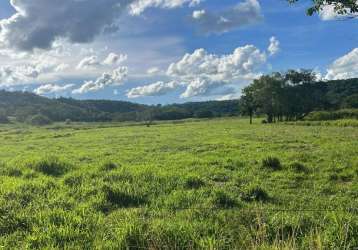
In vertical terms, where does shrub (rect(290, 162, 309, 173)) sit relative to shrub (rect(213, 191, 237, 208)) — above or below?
below

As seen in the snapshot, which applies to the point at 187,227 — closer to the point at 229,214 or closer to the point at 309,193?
the point at 229,214

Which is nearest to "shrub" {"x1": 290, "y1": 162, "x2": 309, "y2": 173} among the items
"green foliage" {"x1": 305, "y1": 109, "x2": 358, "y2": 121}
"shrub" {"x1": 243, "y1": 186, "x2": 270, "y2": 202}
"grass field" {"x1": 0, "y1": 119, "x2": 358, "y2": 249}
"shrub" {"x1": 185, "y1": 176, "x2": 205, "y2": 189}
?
"grass field" {"x1": 0, "y1": 119, "x2": 358, "y2": 249}

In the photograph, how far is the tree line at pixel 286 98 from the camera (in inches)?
4188

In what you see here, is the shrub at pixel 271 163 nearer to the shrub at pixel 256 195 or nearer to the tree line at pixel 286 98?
the shrub at pixel 256 195

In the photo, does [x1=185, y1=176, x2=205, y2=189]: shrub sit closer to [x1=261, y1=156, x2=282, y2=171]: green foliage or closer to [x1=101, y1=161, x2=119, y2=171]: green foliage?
[x1=101, y1=161, x2=119, y2=171]: green foliage

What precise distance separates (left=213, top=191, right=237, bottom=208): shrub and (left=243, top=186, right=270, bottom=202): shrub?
0.66 meters

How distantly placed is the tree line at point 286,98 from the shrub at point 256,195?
94183mm

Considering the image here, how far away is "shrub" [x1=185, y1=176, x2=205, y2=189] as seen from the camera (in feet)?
44.9

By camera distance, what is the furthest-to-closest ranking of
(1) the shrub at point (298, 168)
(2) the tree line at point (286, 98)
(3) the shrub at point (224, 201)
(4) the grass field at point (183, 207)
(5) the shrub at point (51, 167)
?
(2) the tree line at point (286, 98) < (1) the shrub at point (298, 168) < (5) the shrub at point (51, 167) < (3) the shrub at point (224, 201) < (4) the grass field at point (183, 207)

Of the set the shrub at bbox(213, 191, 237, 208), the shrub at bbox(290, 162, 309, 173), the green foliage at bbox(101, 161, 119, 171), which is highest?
the green foliage at bbox(101, 161, 119, 171)

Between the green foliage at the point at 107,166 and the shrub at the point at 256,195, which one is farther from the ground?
the green foliage at the point at 107,166

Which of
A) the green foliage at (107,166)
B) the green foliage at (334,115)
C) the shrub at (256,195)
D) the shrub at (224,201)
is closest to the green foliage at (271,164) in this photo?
the shrub at (256,195)

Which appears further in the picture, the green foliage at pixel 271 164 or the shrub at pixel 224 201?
the green foliage at pixel 271 164

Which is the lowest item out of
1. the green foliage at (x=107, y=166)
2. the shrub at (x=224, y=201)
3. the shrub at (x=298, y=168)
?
the shrub at (x=298, y=168)
